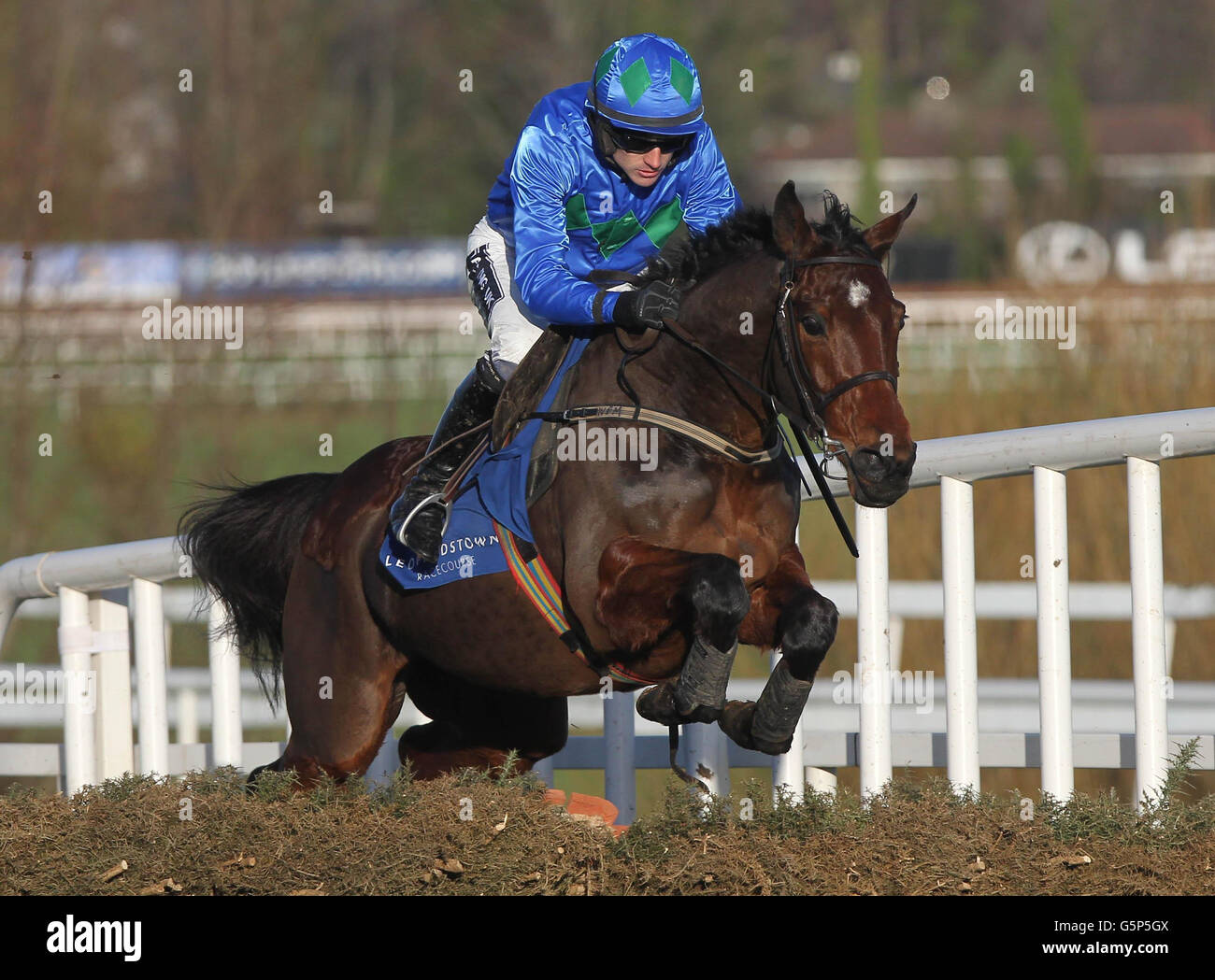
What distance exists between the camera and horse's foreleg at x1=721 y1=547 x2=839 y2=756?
353 cm

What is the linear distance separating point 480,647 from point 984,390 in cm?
599

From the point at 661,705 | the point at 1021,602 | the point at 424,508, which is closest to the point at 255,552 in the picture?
the point at 424,508

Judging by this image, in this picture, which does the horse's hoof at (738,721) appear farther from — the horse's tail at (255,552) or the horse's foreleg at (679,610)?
the horse's tail at (255,552)

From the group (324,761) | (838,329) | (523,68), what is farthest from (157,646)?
(523,68)

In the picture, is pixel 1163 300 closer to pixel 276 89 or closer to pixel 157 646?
pixel 157 646

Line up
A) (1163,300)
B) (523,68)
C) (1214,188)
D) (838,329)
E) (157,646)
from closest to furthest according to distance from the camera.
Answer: (838,329)
(157,646)
(1163,300)
(1214,188)
(523,68)

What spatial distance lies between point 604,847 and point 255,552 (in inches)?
71.4

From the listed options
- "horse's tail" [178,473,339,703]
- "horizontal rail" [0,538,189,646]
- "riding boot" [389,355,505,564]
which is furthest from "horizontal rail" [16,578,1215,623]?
"riding boot" [389,355,505,564]

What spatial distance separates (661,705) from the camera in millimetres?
3688

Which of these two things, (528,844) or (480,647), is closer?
(528,844)

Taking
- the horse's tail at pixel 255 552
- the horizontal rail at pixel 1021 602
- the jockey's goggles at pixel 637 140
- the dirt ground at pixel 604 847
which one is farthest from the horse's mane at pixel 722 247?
the horizontal rail at pixel 1021 602

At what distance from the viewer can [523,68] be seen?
1347 inches

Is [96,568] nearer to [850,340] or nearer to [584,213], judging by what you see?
[584,213]
